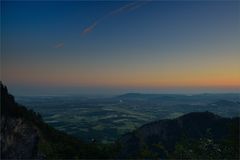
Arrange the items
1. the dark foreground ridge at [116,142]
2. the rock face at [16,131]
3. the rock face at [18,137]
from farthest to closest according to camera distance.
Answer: the rock face at [16,131] < the rock face at [18,137] < the dark foreground ridge at [116,142]

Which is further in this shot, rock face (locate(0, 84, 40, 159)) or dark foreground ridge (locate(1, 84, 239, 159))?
rock face (locate(0, 84, 40, 159))

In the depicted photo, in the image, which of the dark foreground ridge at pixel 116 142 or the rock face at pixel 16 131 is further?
the rock face at pixel 16 131

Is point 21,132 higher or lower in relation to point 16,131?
lower

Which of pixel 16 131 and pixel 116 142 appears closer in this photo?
pixel 116 142

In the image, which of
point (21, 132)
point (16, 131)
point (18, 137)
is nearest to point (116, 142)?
point (16, 131)

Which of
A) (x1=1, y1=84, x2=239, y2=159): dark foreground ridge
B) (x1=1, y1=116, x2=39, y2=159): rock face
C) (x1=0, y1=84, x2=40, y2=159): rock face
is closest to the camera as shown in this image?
(x1=1, y1=84, x2=239, y2=159): dark foreground ridge

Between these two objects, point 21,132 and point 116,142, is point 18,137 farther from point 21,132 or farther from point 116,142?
point 116,142

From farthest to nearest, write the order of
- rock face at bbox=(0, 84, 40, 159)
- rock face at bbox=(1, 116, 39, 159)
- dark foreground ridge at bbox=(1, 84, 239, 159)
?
rock face at bbox=(0, 84, 40, 159) → rock face at bbox=(1, 116, 39, 159) → dark foreground ridge at bbox=(1, 84, 239, 159)

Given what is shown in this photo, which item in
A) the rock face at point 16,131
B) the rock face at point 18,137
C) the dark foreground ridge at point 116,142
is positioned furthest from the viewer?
the rock face at point 16,131
